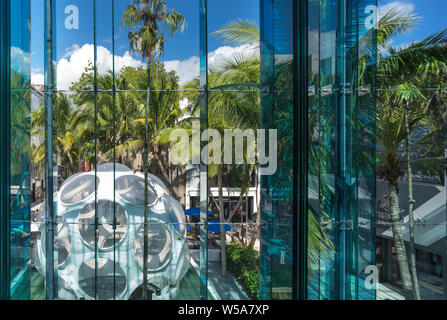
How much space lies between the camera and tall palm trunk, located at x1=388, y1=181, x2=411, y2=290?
3707 mm

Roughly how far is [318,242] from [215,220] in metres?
1.11

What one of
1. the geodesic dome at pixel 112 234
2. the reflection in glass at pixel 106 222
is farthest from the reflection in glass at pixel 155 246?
the reflection in glass at pixel 106 222

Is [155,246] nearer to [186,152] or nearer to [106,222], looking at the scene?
[106,222]

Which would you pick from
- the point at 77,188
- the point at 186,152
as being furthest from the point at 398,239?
the point at 77,188

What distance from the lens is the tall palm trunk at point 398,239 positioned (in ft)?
12.2

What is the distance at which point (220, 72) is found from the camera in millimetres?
3756

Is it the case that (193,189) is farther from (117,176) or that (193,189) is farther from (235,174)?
(117,176)

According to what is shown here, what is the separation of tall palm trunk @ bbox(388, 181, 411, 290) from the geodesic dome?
233cm

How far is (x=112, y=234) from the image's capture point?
3.75 metres

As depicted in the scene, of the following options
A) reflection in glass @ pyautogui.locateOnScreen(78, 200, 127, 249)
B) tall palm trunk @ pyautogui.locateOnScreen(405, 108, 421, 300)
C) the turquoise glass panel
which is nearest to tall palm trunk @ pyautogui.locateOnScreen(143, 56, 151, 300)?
reflection in glass @ pyautogui.locateOnScreen(78, 200, 127, 249)

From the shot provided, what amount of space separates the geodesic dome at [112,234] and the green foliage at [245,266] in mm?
509

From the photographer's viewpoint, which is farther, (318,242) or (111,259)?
(111,259)
